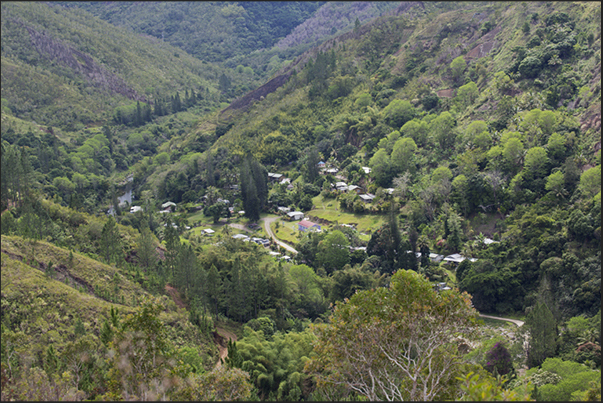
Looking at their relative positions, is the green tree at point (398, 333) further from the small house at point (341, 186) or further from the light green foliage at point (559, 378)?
the small house at point (341, 186)

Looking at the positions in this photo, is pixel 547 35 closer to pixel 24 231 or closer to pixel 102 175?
pixel 24 231

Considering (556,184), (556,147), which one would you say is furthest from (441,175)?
(556,184)

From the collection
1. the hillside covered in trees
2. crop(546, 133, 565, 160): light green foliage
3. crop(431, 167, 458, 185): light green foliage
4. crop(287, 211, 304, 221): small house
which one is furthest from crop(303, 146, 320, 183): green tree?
crop(546, 133, 565, 160): light green foliage

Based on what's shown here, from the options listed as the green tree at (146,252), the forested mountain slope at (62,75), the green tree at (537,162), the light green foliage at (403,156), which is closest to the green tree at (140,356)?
the green tree at (146,252)

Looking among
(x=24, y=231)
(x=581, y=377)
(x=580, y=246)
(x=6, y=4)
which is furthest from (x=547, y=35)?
(x=6, y=4)

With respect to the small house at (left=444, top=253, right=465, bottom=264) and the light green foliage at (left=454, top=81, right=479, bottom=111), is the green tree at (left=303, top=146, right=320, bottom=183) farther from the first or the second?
the small house at (left=444, top=253, right=465, bottom=264)

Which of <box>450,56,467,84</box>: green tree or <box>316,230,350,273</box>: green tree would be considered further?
<box>450,56,467,84</box>: green tree
